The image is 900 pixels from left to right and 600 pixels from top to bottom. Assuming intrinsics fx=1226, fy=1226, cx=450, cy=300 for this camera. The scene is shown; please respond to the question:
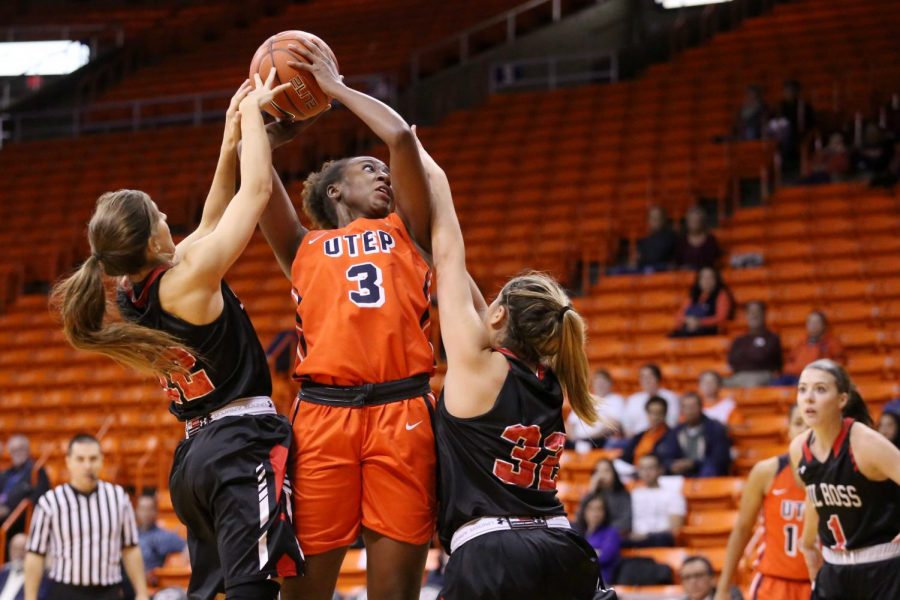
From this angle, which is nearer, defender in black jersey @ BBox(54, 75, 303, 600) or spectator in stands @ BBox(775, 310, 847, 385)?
defender in black jersey @ BBox(54, 75, 303, 600)

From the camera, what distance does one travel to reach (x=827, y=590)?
5762 mm

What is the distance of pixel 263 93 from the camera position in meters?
4.18

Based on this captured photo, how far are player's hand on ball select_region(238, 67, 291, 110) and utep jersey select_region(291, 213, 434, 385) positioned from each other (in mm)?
500

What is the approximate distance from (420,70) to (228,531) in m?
14.5

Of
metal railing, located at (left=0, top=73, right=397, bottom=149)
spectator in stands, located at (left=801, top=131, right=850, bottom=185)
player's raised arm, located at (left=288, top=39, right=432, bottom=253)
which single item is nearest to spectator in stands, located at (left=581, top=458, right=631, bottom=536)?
player's raised arm, located at (left=288, top=39, right=432, bottom=253)

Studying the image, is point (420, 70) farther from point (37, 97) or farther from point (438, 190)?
point (438, 190)

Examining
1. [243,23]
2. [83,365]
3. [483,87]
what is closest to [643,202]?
[483,87]

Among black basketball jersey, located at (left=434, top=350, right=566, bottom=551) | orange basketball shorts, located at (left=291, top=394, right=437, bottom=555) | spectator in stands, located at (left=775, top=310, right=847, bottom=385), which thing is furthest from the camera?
spectator in stands, located at (left=775, top=310, right=847, bottom=385)

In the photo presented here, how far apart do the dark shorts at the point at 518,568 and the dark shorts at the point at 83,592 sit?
15.3 ft

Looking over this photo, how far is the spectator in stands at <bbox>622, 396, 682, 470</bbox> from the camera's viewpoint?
30.1ft

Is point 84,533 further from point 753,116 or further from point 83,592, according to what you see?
point 753,116

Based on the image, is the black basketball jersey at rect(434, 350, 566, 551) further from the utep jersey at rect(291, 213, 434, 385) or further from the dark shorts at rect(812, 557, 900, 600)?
the dark shorts at rect(812, 557, 900, 600)

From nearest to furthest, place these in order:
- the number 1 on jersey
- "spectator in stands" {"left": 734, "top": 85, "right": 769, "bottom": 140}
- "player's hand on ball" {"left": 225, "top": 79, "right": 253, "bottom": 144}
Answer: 1. "player's hand on ball" {"left": 225, "top": 79, "right": 253, "bottom": 144}
2. the number 1 on jersey
3. "spectator in stands" {"left": 734, "top": 85, "right": 769, "bottom": 140}

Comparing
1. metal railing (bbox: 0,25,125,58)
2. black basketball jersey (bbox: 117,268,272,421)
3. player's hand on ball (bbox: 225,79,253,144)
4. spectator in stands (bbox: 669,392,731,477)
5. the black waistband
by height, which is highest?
metal railing (bbox: 0,25,125,58)
